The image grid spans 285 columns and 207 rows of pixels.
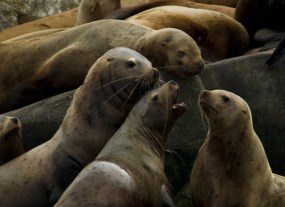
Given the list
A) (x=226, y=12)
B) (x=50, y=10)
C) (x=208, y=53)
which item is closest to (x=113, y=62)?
(x=208, y=53)

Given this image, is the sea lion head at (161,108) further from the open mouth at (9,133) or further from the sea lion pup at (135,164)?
the open mouth at (9,133)

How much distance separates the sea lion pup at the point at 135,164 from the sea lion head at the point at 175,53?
1.18 metres

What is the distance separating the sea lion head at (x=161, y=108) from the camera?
28.3 ft

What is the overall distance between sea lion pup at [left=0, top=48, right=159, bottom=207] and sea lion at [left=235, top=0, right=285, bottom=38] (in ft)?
10.9

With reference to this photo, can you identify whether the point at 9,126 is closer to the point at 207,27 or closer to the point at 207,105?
the point at 207,105

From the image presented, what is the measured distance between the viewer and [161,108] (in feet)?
28.4

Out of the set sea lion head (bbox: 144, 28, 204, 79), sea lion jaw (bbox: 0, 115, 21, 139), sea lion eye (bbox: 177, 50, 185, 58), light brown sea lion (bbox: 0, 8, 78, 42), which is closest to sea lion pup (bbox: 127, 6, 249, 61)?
sea lion head (bbox: 144, 28, 204, 79)

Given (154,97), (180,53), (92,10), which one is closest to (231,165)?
(154,97)

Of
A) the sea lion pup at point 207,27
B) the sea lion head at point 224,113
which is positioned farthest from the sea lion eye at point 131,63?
the sea lion pup at point 207,27

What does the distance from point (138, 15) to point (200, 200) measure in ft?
14.2

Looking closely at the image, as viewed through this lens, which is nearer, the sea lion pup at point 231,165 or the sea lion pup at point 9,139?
the sea lion pup at point 231,165

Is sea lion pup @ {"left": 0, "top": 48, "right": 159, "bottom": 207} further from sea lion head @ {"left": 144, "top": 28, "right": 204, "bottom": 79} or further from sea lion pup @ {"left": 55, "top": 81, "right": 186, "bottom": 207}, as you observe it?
sea lion head @ {"left": 144, "top": 28, "right": 204, "bottom": 79}

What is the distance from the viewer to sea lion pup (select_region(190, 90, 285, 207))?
812cm

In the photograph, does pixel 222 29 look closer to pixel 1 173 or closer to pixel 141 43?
pixel 141 43
